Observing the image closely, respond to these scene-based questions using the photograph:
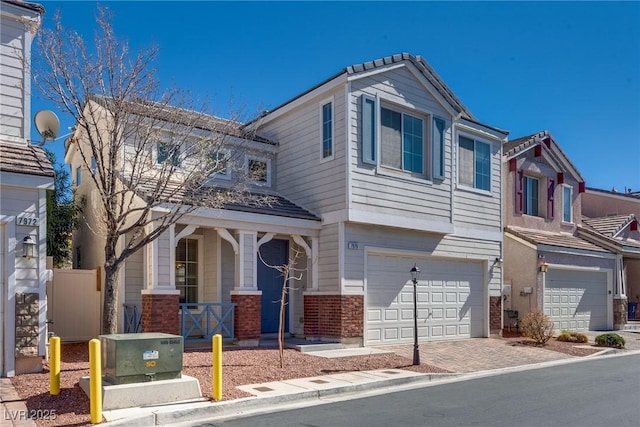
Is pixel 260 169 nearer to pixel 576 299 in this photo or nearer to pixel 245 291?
pixel 245 291

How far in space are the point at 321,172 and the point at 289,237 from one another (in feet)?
6.34

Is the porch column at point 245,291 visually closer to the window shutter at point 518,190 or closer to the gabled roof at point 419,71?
the gabled roof at point 419,71

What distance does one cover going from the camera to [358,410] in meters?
8.65

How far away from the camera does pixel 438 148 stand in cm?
1638

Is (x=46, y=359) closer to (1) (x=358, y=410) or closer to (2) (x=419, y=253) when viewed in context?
(1) (x=358, y=410)

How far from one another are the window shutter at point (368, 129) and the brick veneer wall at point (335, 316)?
3.56 m

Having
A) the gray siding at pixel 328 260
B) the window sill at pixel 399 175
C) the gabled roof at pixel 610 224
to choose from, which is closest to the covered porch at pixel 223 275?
the gray siding at pixel 328 260

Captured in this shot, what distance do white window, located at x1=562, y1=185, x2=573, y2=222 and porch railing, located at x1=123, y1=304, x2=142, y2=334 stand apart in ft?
57.3

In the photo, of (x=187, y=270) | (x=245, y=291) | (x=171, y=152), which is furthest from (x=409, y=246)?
(x=171, y=152)

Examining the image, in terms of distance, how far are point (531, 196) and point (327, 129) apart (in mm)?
10902

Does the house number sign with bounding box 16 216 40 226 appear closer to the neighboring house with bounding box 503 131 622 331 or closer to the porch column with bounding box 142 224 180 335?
the porch column with bounding box 142 224 180 335

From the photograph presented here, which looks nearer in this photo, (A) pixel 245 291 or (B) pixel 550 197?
(A) pixel 245 291

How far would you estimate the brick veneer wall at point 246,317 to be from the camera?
13484 mm

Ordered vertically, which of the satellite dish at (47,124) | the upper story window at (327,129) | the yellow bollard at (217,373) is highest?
the upper story window at (327,129)
